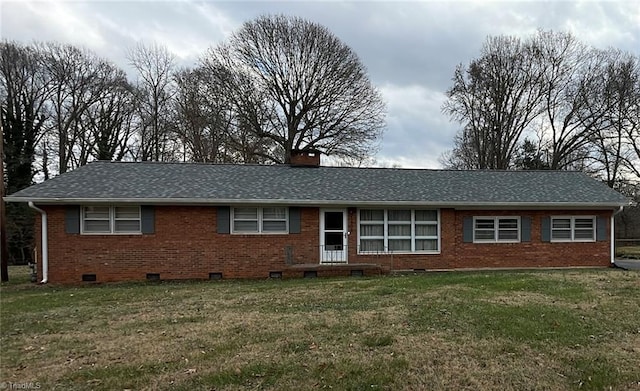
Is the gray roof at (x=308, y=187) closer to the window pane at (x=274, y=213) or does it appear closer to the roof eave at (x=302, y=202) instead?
the roof eave at (x=302, y=202)

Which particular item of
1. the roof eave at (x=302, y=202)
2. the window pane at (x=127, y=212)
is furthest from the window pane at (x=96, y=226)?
the roof eave at (x=302, y=202)

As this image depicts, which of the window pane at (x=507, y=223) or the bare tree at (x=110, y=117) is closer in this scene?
the window pane at (x=507, y=223)

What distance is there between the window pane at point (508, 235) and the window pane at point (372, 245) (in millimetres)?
4357

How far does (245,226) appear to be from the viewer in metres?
14.5

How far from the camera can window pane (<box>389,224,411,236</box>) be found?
1551 cm

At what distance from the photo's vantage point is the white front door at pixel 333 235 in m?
14.9

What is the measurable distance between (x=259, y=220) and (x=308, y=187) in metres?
2.20

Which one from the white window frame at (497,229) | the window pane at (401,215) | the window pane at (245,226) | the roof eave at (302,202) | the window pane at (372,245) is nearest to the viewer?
the roof eave at (302,202)

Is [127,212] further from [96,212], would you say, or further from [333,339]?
[333,339]

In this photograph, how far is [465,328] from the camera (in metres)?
6.62

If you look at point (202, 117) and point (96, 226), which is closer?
point (96, 226)

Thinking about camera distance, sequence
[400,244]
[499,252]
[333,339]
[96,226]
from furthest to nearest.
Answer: [499,252], [400,244], [96,226], [333,339]

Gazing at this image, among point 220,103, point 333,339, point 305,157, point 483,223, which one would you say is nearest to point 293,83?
point 220,103

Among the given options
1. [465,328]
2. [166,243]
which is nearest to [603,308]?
[465,328]
